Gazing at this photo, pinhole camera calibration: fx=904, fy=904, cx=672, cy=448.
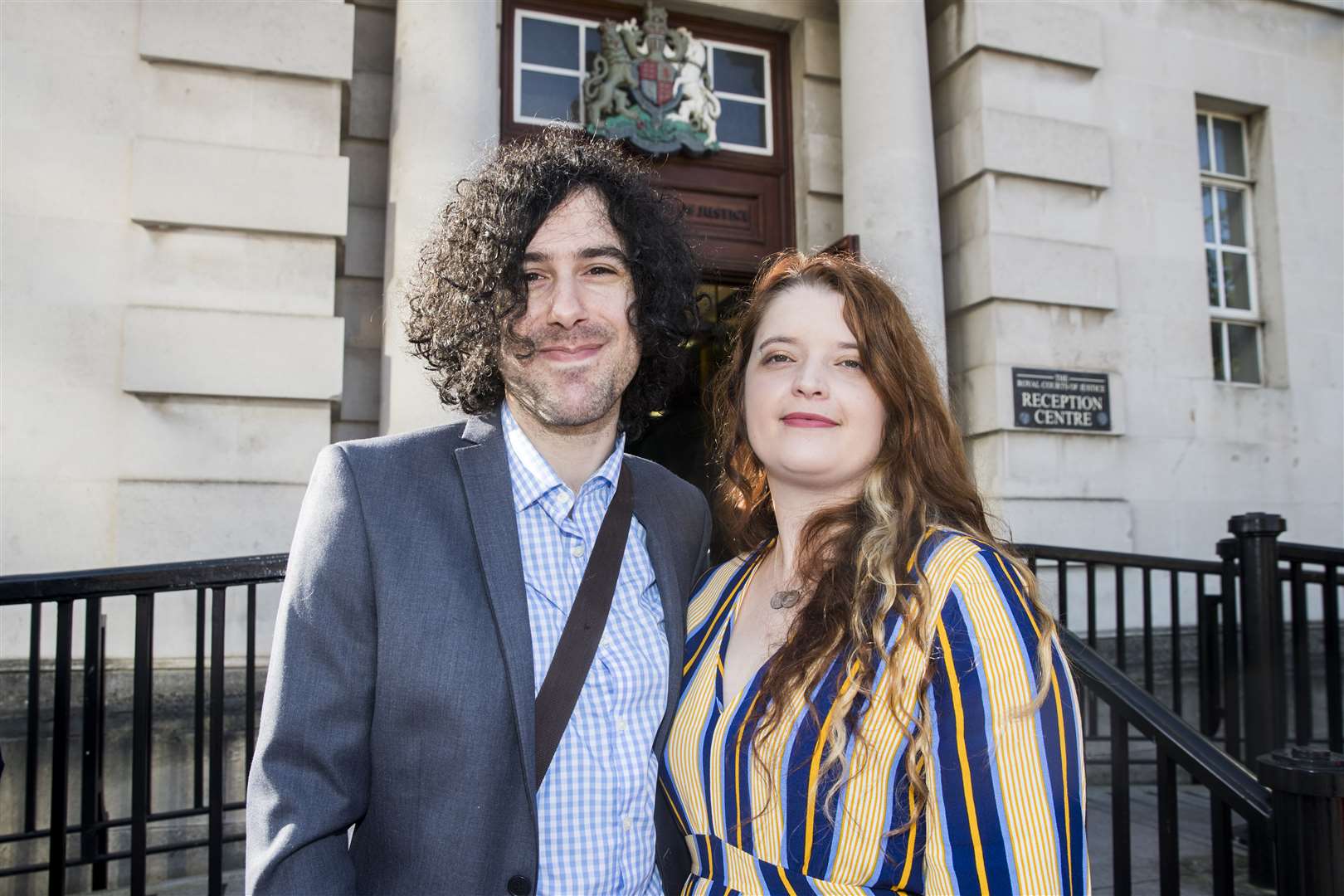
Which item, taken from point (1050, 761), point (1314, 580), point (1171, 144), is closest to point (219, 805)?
point (1050, 761)

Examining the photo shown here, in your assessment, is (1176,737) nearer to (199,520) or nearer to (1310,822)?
(1310,822)

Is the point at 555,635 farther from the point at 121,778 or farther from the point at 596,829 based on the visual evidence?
the point at 121,778

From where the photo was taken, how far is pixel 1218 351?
740cm

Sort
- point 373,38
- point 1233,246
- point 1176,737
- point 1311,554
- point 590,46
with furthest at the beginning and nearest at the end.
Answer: point 1233,246
point 590,46
point 373,38
point 1311,554
point 1176,737

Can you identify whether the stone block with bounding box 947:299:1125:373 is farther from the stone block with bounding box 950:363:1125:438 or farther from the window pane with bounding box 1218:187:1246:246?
the window pane with bounding box 1218:187:1246:246

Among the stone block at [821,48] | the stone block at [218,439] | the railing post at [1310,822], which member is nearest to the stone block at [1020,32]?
the stone block at [821,48]

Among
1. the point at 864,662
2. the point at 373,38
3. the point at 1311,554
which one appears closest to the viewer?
the point at 864,662

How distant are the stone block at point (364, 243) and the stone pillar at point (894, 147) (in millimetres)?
3216

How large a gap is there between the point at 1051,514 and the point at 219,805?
17.8ft

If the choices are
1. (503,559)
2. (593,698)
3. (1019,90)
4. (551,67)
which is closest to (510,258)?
(503,559)

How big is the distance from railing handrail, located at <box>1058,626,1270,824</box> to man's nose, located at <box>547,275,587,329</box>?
1669 mm

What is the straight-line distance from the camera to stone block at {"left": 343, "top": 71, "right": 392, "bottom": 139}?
5.86m

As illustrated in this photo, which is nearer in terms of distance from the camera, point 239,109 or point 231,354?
point 231,354

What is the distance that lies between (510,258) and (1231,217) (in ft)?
25.1
